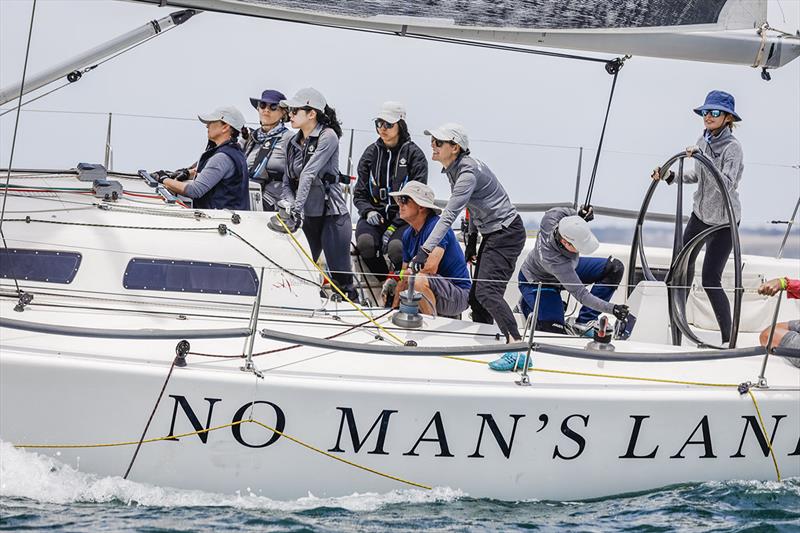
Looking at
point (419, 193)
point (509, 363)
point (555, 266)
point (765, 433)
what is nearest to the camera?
point (509, 363)

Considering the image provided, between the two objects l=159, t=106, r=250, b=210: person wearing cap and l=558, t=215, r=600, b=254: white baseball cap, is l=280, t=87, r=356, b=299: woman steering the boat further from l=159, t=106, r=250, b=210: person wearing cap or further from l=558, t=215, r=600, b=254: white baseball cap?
l=558, t=215, r=600, b=254: white baseball cap

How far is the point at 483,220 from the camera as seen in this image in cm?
535

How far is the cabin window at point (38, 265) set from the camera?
4.88 meters

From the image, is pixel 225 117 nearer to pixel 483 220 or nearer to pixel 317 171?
pixel 317 171

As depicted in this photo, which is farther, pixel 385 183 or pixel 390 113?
pixel 385 183

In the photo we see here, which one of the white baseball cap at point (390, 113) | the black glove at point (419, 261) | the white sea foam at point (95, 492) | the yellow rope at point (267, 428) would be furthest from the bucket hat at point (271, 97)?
the white sea foam at point (95, 492)

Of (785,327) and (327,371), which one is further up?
(785,327)

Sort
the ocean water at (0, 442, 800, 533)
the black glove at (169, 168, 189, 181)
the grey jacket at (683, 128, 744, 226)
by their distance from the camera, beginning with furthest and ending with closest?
the black glove at (169, 168, 189, 181)
the grey jacket at (683, 128, 744, 226)
the ocean water at (0, 442, 800, 533)

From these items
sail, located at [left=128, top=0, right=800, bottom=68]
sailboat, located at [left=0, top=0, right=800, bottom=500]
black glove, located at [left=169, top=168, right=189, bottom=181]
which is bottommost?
sailboat, located at [left=0, top=0, right=800, bottom=500]

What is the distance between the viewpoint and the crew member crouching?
16.8 ft

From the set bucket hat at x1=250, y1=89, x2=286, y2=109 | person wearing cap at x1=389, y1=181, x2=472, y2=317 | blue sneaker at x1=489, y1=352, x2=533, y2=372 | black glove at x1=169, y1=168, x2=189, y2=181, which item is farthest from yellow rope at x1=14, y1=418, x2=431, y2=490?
bucket hat at x1=250, y1=89, x2=286, y2=109

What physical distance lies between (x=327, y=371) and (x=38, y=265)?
1499mm

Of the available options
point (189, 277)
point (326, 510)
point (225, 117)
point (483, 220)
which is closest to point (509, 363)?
point (483, 220)

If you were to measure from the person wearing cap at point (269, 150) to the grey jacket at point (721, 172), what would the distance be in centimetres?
242
